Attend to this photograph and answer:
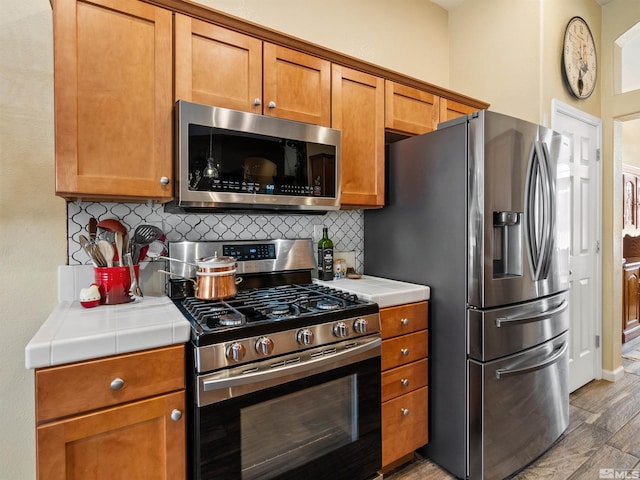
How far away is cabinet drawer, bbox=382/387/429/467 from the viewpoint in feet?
5.86

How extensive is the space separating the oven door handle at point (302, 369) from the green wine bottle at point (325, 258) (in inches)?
24.9

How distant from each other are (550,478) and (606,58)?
3222 mm

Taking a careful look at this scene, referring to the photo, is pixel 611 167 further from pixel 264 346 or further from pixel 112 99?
pixel 112 99

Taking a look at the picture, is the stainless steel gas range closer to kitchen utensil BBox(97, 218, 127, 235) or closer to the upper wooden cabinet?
kitchen utensil BBox(97, 218, 127, 235)

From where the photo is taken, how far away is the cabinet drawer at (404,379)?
179 centimetres

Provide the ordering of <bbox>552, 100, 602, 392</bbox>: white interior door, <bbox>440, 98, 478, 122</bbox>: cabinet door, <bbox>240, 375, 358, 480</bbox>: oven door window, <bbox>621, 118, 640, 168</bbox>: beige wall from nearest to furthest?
<bbox>240, 375, 358, 480</bbox>: oven door window < <bbox>440, 98, 478, 122</bbox>: cabinet door < <bbox>552, 100, 602, 392</bbox>: white interior door < <bbox>621, 118, 640, 168</bbox>: beige wall

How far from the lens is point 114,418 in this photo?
1.12 metres

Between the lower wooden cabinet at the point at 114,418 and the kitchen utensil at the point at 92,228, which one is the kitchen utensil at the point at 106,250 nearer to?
the kitchen utensil at the point at 92,228

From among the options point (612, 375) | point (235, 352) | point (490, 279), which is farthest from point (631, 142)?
point (235, 352)

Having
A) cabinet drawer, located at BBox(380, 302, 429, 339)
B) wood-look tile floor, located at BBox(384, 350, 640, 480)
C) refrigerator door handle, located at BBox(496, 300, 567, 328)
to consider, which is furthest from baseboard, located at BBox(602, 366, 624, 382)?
cabinet drawer, located at BBox(380, 302, 429, 339)

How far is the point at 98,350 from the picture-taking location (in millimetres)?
1089

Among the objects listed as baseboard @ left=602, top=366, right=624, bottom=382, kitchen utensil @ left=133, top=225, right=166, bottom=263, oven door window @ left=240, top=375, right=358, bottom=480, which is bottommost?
baseboard @ left=602, top=366, right=624, bottom=382

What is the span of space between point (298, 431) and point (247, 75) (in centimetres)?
158

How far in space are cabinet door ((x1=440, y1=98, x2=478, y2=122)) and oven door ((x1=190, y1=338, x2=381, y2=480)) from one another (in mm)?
1634
